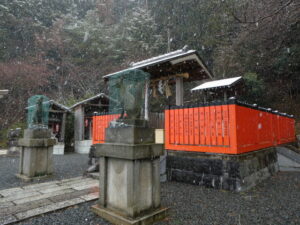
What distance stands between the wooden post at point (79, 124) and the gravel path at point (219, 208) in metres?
11.4

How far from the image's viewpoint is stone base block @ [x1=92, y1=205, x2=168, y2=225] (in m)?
2.95

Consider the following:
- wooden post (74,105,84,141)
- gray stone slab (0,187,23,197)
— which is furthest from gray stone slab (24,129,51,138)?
wooden post (74,105,84,141)

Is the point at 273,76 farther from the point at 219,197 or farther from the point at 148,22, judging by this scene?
the point at 219,197

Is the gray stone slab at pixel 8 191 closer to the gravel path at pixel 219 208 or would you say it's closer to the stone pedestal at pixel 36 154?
the stone pedestal at pixel 36 154

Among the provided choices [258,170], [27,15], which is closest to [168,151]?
[258,170]

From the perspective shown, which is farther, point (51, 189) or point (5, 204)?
point (51, 189)

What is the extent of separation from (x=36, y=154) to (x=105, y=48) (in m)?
17.9

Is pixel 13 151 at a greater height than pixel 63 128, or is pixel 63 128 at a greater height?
pixel 63 128

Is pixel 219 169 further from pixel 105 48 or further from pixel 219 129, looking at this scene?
pixel 105 48

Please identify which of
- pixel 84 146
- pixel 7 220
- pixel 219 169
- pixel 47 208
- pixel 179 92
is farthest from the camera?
pixel 84 146

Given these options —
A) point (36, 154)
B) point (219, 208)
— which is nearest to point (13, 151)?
point (36, 154)

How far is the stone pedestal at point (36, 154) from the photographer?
6.29 metres

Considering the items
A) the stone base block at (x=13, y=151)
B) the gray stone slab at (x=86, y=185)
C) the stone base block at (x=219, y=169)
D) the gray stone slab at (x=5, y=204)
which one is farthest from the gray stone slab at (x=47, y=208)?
the stone base block at (x=13, y=151)

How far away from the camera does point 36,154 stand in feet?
21.0
